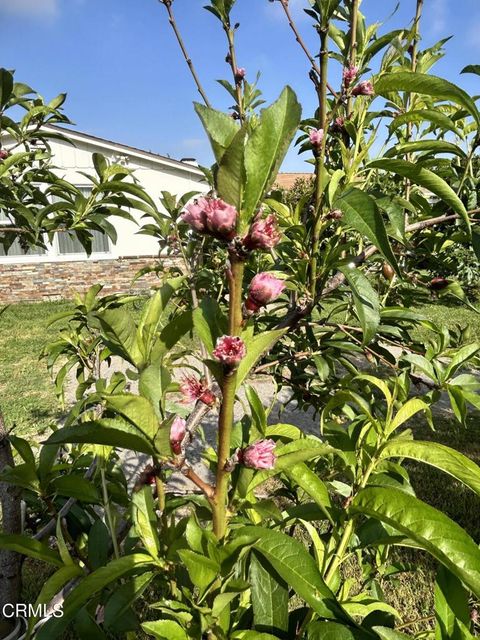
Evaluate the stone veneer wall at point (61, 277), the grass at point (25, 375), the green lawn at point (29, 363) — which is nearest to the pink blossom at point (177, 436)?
the grass at point (25, 375)

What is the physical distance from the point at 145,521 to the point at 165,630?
6.4 inches

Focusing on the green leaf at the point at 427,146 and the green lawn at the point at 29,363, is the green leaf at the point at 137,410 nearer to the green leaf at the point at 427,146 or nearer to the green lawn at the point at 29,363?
the green leaf at the point at 427,146

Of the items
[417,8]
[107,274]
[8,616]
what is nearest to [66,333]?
[8,616]

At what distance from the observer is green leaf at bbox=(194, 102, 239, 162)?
1.87ft

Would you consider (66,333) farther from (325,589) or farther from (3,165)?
(325,589)

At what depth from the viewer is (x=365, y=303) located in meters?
0.94

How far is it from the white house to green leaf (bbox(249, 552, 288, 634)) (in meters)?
11.6

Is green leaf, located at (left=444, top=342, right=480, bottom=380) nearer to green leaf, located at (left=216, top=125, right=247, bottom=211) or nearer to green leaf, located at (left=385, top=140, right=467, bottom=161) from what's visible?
green leaf, located at (left=385, top=140, right=467, bottom=161)

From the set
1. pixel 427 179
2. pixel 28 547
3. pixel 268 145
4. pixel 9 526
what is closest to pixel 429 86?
pixel 427 179

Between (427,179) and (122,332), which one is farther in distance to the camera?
(427,179)

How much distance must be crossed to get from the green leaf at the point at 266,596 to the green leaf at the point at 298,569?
0.06 meters

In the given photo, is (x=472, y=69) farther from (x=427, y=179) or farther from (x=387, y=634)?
(x=387, y=634)

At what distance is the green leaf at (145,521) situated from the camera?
2.59 ft

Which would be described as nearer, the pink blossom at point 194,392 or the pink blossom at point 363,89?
the pink blossom at point 194,392
